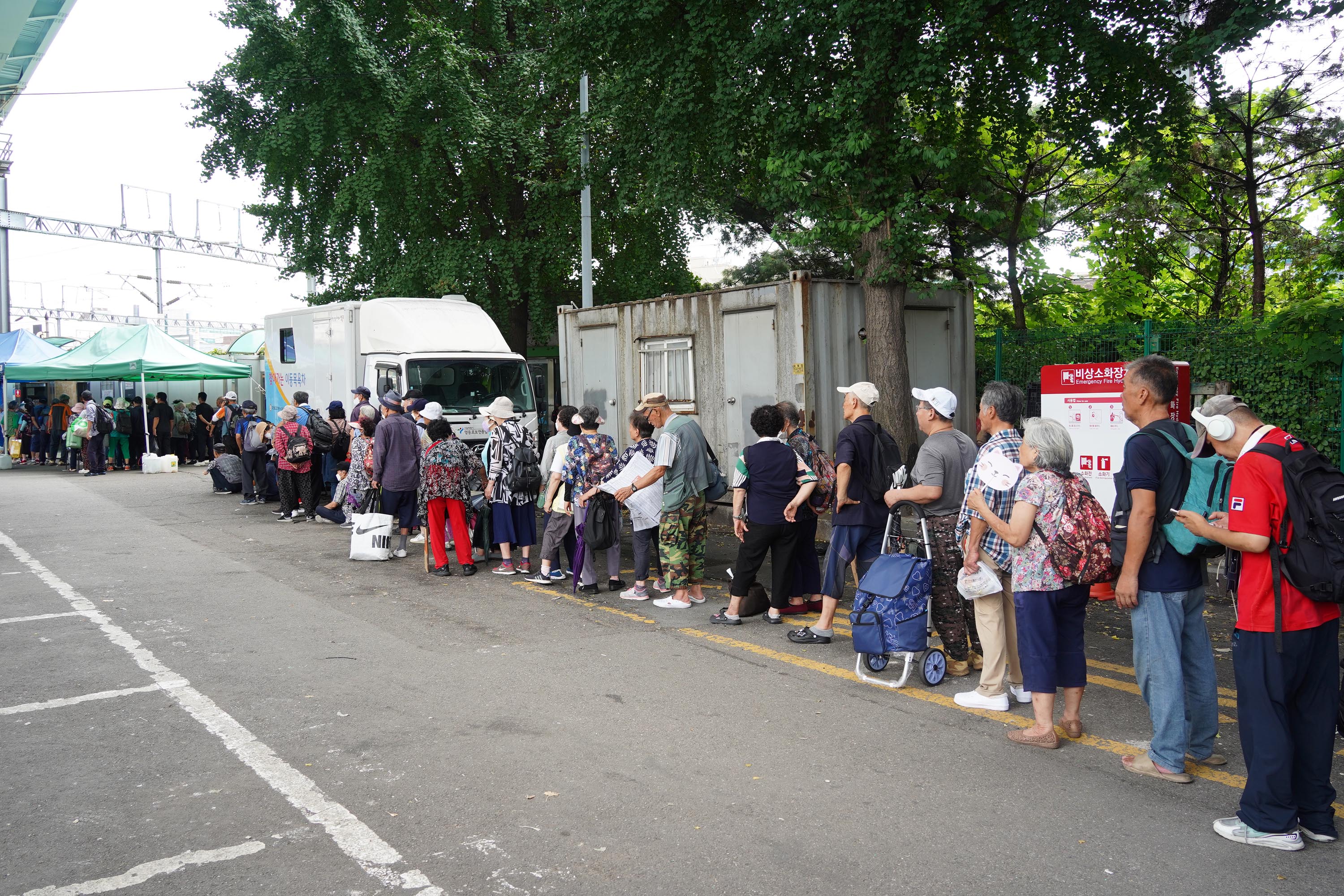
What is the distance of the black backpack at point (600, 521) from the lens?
28.2ft

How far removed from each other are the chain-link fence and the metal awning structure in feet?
40.5

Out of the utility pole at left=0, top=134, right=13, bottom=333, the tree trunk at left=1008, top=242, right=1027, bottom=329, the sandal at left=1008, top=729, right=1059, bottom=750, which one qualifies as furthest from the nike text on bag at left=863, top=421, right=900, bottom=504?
the utility pole at left=0, top=134, right=13, bottom=333

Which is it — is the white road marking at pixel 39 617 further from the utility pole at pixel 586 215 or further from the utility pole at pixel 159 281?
the utility pole at pixel 159 281

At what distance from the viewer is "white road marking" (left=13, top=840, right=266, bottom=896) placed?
3.61 meters

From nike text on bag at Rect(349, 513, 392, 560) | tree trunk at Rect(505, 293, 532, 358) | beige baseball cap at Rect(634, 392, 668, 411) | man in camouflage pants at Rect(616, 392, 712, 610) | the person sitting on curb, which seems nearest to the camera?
man in camouflage pants at Rect(616, 392, 712, 610)

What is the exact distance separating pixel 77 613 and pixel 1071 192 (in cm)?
1601

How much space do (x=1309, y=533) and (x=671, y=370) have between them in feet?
31.1

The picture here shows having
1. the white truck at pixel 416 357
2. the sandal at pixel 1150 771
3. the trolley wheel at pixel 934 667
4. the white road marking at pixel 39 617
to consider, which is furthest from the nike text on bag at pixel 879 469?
the white truck at pixel 416 357

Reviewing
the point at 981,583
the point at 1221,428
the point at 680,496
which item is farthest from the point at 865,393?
the point at 1221,428

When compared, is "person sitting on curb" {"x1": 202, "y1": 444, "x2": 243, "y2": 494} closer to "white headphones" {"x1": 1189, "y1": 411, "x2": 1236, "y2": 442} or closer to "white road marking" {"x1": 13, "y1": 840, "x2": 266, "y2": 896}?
"white road marking" {"x1": 13, "y1": 840, "x2": 266, "y2": 896}

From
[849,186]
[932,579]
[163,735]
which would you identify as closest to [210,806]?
[163,735]

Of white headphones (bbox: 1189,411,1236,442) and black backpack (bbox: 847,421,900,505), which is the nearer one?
white headphones (bbox: 1189,411,1236,442)

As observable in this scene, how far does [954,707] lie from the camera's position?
5598 millimetres

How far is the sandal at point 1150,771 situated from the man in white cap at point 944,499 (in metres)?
1.41
